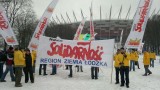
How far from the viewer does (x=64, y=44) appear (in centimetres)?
1716

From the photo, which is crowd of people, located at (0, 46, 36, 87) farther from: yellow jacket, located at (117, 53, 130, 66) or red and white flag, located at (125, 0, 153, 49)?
red and white flag, located at (125, 0, 153, 49)

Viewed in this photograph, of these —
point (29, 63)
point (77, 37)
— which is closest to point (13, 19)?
point (77, 37)

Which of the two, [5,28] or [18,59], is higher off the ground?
[5,28]

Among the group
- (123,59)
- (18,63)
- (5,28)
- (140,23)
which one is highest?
(140,23)

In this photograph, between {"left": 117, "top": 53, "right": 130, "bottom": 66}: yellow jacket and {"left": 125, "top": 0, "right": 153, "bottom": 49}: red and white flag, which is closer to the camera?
{"left": 117, "top": 53, "right": 130, "bottom": 66}: yellow jacket

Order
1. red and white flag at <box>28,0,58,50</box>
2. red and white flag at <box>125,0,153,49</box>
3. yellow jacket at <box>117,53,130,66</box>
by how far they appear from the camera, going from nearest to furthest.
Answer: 1. yellow jacket at <box>117,53,130,66</box>
2. red and white flag at <box>125,0,153,49</box>
3. red and white flag at <box>28,0,58,50</box>

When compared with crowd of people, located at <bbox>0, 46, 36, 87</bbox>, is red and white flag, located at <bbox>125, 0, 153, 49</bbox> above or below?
above

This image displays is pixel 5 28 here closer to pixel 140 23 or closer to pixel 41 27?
pixel 41 27

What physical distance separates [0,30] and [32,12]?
1424 inches

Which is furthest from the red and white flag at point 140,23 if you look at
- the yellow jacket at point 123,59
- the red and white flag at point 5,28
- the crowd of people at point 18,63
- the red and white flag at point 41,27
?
the red and white flag at point 5,28

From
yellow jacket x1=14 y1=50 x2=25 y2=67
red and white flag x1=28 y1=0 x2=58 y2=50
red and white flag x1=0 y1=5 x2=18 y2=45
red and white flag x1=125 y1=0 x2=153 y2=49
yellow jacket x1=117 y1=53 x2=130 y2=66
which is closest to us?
Result: yellow jacket x1=14 y1=50 x2=25 y2=67

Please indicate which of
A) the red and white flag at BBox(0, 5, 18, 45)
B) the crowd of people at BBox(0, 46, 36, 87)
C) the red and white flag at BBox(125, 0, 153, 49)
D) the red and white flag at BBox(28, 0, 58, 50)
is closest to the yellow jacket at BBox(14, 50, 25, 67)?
the crowd of people at BBox(0, 46, 36, 87)

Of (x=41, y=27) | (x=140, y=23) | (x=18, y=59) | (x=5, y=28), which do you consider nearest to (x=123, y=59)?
(x=140, y=23)

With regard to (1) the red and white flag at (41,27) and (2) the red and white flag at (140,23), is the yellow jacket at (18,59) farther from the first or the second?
(2) the red and white flag at (140,23)
